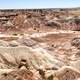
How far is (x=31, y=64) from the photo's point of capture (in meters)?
15.3

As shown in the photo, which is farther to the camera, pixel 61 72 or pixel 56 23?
pixel 56 23

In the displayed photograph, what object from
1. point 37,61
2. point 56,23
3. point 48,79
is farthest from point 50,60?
point 56,23

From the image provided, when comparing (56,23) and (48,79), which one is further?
(56,23)

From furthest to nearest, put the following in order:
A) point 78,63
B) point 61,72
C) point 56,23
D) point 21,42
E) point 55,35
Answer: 1. point 56,23
2. point 55,35
3. point 21,42
4. point 78,63
5. point 61,72

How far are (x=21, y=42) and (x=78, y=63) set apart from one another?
32.3 ft

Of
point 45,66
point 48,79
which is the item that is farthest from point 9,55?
point 48,79

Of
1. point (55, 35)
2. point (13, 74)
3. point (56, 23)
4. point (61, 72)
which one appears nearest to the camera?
point (13, 74)

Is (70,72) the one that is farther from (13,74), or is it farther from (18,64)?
(18,64)

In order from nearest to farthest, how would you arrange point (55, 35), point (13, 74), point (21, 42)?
1. point (13, 74)
2. point (21, 42)
3. point (55, 35)

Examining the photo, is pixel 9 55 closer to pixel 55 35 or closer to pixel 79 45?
pixel 79 45

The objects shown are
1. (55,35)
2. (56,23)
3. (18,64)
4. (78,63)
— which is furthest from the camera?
(56,23)

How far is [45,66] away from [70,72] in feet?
10.1

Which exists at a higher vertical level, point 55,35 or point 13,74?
point 13,74

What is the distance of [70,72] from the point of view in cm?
1226
